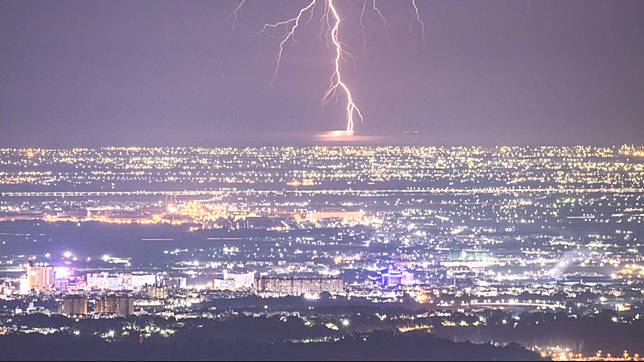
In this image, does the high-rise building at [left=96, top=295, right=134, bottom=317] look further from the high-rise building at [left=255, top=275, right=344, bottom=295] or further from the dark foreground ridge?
the dark foreground ridge

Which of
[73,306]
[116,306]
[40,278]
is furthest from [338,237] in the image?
[73,306]

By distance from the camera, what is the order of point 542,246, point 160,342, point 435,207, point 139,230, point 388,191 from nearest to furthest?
point 160,342 → point 542,246 → point 139,230 → point 435,207 → point 388,191

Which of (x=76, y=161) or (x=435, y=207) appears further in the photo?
(x=76, y=161)

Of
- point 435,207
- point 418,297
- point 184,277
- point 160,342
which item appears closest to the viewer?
point 160,342

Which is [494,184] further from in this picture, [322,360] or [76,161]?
[322,360]

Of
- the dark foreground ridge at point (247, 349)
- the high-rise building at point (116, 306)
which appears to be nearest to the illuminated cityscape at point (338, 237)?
the high-rise building at point (116, 306)

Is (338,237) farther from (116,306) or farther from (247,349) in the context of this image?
(247,349)

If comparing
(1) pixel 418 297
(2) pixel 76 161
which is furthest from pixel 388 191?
(1) pixel 418 297
